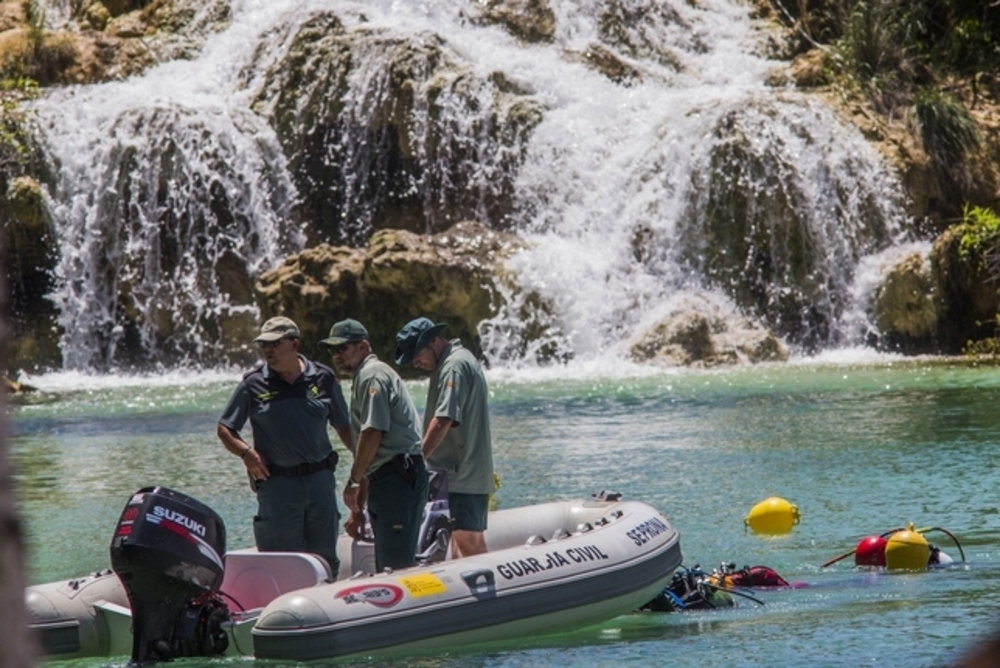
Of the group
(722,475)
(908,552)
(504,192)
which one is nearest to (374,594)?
(908,552)

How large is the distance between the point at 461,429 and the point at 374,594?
51.8 inches

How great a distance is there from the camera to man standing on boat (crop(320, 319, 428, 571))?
24.2 ft

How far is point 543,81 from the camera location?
2841cm

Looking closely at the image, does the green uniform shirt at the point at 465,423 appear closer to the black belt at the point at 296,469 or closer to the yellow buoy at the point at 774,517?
the black belt at the point at 296,469

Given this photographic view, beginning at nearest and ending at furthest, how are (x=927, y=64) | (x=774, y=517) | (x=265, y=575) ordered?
(x=265, y=575)
(x=774, y=517)
(x=927, y=64)

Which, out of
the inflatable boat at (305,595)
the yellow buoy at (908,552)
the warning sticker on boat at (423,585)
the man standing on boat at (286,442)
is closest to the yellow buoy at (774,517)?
the yellow buoy at (908,552)

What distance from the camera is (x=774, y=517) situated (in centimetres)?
1054

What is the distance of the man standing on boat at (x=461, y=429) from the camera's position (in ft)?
25.3

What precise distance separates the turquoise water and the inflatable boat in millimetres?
138

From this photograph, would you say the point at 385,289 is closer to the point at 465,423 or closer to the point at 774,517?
the point at 774,517

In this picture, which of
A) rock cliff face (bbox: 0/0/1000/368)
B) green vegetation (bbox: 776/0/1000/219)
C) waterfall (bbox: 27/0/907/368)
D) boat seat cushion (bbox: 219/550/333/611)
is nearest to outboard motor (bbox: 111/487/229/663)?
boat seat cushion (bbox: 219/550/333/611)

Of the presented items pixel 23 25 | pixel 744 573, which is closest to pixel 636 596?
pixel 744 573

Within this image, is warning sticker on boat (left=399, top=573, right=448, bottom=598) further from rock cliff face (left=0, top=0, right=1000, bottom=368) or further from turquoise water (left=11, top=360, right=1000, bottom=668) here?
rock cliff face (left=0, top=0, right=1000, bottom=368)

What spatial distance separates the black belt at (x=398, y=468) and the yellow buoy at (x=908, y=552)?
3.01m
